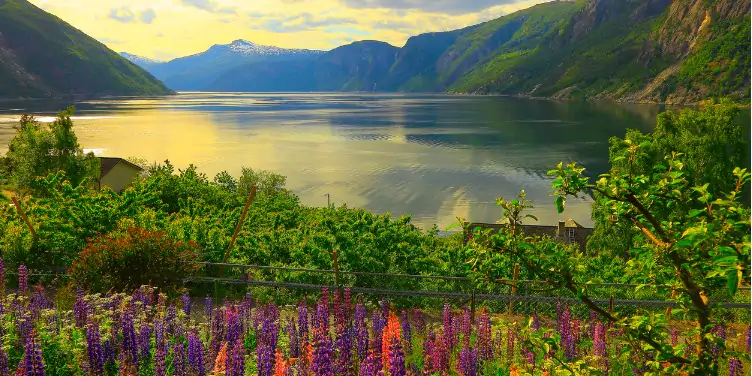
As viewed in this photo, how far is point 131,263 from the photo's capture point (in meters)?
17.7

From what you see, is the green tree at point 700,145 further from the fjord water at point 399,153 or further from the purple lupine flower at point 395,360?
the purple lupine flower at point 395,360

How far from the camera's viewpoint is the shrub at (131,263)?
682 inches

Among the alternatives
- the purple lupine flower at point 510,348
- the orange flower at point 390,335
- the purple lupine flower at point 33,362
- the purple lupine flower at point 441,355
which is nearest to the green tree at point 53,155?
the purple lupine flower at point 33,362

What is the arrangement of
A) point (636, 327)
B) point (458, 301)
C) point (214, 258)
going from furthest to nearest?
point (214, 258)
point (458, 301)
point (636, 327)

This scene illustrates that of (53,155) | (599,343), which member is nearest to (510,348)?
(599,343)

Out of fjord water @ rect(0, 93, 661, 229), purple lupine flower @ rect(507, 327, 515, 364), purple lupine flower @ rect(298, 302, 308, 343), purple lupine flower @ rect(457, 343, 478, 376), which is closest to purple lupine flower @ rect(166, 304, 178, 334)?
purple lupine flower @ rect(298, 302, 308, 343)

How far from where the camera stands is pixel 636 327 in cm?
552

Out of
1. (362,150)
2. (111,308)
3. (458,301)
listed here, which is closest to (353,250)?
(458,301)

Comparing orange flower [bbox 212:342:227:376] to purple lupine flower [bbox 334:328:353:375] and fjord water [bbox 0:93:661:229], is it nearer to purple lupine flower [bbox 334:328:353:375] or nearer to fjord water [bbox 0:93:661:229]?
purple lupine flower [bbox 334:328:353:375]

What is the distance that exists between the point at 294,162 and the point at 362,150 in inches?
827

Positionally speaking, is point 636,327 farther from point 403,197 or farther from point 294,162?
point 294,162

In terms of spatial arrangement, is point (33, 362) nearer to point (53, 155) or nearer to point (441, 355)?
point (441, 355)

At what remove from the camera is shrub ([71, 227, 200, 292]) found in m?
17.3

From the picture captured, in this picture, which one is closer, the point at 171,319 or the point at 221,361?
the point at 221,361
